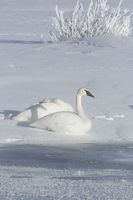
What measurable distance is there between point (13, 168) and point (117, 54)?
10.3 metres

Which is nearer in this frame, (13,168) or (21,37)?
(13,168)

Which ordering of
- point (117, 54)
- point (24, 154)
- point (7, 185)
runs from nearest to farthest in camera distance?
point (7, 185) → point (24, 154) → point (117, 54)

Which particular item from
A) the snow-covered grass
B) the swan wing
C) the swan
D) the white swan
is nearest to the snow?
the swan

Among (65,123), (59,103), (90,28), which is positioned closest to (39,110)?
(59,103)

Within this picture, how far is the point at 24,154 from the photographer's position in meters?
9.77

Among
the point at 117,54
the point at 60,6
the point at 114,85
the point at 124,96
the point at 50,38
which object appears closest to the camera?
the point at 124,96

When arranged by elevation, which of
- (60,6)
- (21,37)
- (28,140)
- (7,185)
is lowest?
(60,6)

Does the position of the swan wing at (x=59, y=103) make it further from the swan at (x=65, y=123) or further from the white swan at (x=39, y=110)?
the swan at (x=65, y=123)

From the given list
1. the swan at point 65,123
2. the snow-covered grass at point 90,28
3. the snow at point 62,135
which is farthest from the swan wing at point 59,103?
the snow-covered grass at point 90,28

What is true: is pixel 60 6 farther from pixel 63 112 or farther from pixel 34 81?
pixel 63 112

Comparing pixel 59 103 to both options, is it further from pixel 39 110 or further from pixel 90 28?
pixel 90 28

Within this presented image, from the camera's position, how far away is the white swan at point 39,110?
39.6ft

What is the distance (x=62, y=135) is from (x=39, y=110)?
101 centimetres

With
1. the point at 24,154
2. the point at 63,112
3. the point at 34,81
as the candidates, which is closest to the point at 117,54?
the point at 34,81
